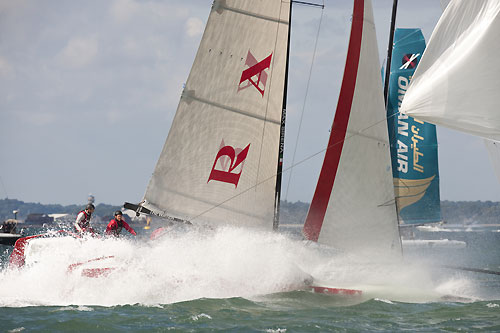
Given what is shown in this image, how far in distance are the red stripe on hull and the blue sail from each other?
1042 centimetres

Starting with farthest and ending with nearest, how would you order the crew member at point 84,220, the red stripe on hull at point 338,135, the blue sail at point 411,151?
1. the blue sail at point 411,151
2. the red stripe on hull at point 338,135
3. the crew member at point 84,220

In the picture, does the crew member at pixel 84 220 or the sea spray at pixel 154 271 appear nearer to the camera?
the sea spray at pixel 154 271

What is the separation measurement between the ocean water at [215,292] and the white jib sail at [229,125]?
62 cm

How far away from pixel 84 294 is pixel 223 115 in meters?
4.24

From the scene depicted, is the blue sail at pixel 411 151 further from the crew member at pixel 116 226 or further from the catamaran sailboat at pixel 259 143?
the crew member at pixel 116 226

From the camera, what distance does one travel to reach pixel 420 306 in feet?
37.2

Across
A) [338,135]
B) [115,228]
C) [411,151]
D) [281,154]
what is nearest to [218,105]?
[281,154]

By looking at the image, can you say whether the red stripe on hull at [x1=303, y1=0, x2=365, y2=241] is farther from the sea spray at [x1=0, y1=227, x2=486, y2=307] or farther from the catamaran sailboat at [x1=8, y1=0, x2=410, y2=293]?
the sea spray at [x1=0, y1=227, x2=486, y2=307]

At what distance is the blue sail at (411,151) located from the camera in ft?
77.0

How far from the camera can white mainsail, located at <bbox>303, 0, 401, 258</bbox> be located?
506 inches

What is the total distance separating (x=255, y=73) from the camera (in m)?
12.7

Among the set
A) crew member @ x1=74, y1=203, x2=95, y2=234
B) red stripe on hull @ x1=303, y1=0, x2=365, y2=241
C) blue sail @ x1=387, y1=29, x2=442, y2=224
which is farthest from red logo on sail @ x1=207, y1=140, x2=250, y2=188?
blue sail @ x1=387, y1=29, x2=442, y2=224

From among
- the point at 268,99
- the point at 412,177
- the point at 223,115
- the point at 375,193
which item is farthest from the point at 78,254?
the point at 412,177

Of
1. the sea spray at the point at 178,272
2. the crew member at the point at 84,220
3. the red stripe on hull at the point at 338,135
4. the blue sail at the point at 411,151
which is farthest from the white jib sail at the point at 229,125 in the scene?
the blue sail at the point at 411,151
